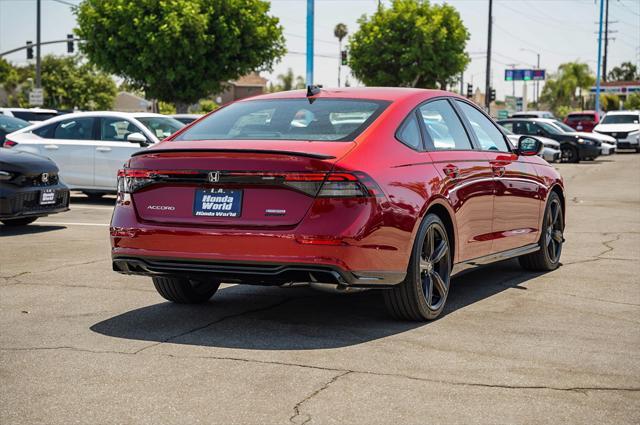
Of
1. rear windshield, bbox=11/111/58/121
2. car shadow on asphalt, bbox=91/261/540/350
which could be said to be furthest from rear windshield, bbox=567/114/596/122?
car shadow on asphalt, bbox=91/261/540/350

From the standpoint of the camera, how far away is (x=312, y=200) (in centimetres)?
590

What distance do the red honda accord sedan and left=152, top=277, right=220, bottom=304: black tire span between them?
0.01m

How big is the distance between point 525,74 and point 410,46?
195 feet

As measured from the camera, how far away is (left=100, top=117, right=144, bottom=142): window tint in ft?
54.7

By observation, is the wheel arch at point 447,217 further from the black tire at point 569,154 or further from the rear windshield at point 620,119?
the rear windshield at point 620,119

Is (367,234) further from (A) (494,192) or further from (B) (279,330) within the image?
(A) (494,192)

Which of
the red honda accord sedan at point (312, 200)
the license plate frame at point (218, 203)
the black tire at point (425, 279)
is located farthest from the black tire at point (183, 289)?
the black tire at point (425, 279)

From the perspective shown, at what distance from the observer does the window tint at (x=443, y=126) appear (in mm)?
7086

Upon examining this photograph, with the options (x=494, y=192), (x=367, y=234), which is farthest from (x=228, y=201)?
(x=494, y=192)

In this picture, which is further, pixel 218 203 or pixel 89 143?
pixel 89 143

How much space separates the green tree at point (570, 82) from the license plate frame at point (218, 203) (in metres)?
113

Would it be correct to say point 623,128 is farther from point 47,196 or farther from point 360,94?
point 360,94

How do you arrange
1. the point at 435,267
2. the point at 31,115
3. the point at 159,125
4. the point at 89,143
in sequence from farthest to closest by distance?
the point at 31,115
the point at 159,125
the point at 89,143
the point at 435,267

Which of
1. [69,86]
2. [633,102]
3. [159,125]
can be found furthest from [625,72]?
[159,125]
